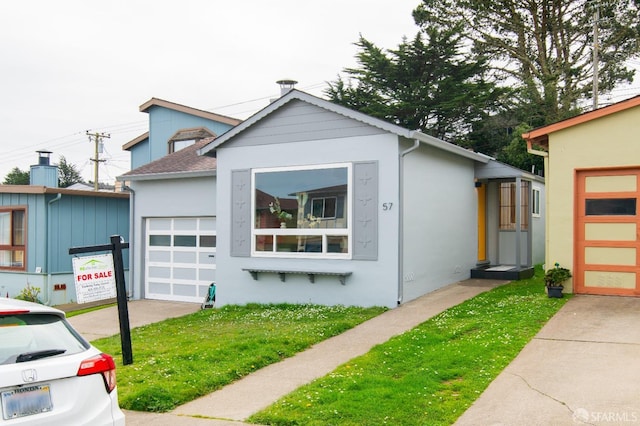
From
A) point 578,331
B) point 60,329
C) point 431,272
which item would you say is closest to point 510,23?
point 431,272

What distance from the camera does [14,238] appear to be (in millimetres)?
17797

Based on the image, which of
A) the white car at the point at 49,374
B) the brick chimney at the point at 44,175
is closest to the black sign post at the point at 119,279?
the white car at the point at 49,374

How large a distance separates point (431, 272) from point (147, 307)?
6.77 metres

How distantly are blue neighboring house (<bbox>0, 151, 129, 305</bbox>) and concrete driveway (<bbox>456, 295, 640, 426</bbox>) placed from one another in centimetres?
1350

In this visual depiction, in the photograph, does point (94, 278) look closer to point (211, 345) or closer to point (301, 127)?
point (211, 345)

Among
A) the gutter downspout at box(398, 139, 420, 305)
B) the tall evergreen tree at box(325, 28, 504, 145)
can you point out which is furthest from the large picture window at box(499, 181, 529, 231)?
the tall evergreen tree at box(325, 28, 504, 145)

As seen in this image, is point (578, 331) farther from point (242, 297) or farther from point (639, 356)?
point (242, 297)

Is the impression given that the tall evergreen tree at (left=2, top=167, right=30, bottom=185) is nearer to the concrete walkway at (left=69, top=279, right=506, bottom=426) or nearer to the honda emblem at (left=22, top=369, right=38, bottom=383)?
the concrete walkway at (left=69, top=279, right=506, bottom=426)

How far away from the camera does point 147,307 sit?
1468 cm

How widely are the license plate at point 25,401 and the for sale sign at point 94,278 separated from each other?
364 centimetres

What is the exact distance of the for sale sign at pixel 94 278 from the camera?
24.9 feet

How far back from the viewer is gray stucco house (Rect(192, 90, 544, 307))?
11711 mm

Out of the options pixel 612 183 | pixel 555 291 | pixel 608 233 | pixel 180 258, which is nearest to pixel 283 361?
pixel 555 291

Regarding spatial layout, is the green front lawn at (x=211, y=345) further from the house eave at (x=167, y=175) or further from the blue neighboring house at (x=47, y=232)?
the blue neighboring house at (x=47, y=232)
